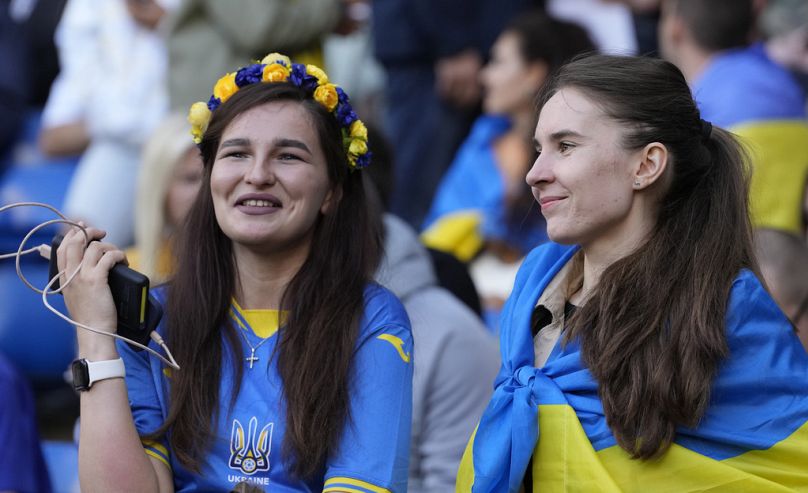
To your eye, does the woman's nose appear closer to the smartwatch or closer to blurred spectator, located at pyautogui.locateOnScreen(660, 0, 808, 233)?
the smartwatch

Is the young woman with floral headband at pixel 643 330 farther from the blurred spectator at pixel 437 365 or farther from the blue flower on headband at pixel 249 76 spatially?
the blurred spectator at pixel 437 365

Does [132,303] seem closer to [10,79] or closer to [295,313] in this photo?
[295,313]

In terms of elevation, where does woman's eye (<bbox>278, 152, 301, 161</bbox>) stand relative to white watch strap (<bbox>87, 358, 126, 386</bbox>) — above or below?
above

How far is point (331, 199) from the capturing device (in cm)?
322

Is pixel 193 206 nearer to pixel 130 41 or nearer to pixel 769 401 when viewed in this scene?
pixel 769 401

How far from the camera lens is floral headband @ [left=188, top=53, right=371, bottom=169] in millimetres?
3189

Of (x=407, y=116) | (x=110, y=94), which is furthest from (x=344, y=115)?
(x=407, y=116)

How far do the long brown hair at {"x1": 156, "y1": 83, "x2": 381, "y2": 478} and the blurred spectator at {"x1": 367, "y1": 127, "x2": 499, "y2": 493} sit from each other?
0.58 m

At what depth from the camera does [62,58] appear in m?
6.84

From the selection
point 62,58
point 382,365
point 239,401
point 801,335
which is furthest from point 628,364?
point 62,58

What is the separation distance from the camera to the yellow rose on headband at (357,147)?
3.21 metres

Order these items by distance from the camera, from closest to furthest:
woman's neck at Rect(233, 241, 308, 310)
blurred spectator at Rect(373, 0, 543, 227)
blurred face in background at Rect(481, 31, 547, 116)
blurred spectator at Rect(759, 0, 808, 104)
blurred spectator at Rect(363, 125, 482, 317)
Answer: woman's neck at Rect(233, 241, 308, 310) < blurred spectator at Rect(363, 125, 482, 317) < blurred face in background at Rect(481, 31, 547, 116) < blurred spectator at Rect(373, 0, 543, 227) < blurred spectator at Rect(759, 0, 808, 104)

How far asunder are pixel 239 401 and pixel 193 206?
0.58m

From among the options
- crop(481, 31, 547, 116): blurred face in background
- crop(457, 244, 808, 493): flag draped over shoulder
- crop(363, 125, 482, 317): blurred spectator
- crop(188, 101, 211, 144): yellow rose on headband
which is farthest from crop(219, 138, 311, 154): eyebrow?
crop(481, 31, 547, 116): blurred face in background
